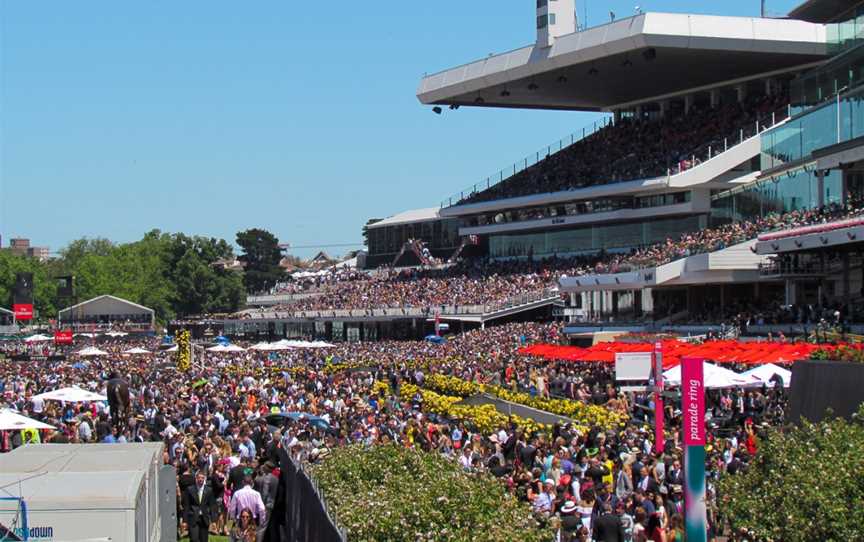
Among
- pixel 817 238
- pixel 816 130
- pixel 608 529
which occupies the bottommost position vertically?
pixel 608 529

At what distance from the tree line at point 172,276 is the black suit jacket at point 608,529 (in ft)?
406

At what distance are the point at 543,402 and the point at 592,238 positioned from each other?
4157cm

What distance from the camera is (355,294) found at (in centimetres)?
8450

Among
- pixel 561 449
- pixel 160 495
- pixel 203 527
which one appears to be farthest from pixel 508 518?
pixel 561 449

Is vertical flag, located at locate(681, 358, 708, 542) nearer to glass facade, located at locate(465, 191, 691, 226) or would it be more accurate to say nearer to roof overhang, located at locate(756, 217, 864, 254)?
roof overhang, located at locate(756, 217, 864, 254)

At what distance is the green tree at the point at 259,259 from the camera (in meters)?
147

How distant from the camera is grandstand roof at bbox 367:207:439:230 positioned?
9974 cm

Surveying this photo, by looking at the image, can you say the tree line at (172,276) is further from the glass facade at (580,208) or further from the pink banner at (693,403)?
the pink banner at (693,403)

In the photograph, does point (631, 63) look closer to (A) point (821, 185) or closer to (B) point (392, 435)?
(A) point (821, 185)

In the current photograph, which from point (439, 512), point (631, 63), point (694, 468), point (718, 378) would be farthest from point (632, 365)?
point (631, 63)

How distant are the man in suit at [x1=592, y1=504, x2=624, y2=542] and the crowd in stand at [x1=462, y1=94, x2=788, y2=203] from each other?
52.1 meters

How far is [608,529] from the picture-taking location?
45.4 ft

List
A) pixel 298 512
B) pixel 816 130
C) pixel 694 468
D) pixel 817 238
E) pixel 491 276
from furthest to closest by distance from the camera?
pixel 491 276 → pixel 816 130 → pixel 817 238 → pixel 298 512 → pixel 694 468

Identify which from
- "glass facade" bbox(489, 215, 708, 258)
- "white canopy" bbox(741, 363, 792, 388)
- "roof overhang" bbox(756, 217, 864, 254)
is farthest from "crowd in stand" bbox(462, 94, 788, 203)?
"white canopy" bbox(741, 363, 792, 388)
